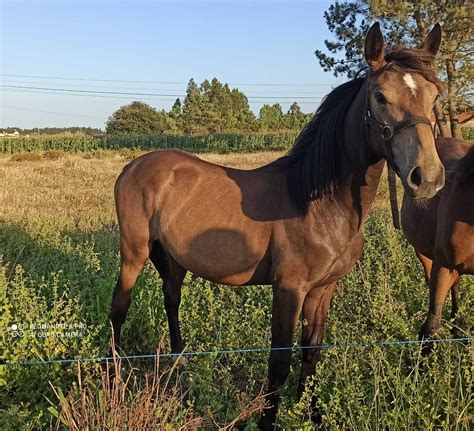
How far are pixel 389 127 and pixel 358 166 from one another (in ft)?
1.55

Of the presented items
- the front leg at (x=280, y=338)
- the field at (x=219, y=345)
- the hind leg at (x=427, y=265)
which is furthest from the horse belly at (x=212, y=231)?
the hind leg at (x=427, y=265)

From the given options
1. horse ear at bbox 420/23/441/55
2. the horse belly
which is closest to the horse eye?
horse ear at bbox 420/23/441/55

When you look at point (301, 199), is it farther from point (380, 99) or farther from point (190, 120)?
point (190, 120)

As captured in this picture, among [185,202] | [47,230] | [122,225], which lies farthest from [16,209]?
[185,202]

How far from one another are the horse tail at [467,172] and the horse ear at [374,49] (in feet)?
5.09

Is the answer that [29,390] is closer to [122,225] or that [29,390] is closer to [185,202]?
[122,225]

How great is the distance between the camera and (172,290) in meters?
4.02

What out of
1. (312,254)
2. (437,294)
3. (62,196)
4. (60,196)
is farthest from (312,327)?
(60,196)

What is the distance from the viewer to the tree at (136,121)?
201 ft

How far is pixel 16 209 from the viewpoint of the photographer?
9.13 meters

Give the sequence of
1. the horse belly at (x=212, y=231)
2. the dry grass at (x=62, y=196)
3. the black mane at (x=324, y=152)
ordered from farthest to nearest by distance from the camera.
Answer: the dry grass at (x=62, y=196) → the horse belly at (x=212, y=231) → the black mane at (x=324, y=152)

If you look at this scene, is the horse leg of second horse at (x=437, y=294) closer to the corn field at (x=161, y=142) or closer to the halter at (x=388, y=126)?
the halter at (x=388, y=126)

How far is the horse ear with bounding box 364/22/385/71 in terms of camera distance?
7.72 ft

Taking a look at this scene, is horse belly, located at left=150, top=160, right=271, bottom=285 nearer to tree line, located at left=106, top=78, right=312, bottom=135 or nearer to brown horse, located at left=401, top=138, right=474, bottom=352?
brown horse, located at left=401, top=138, right=474, bottom=352
